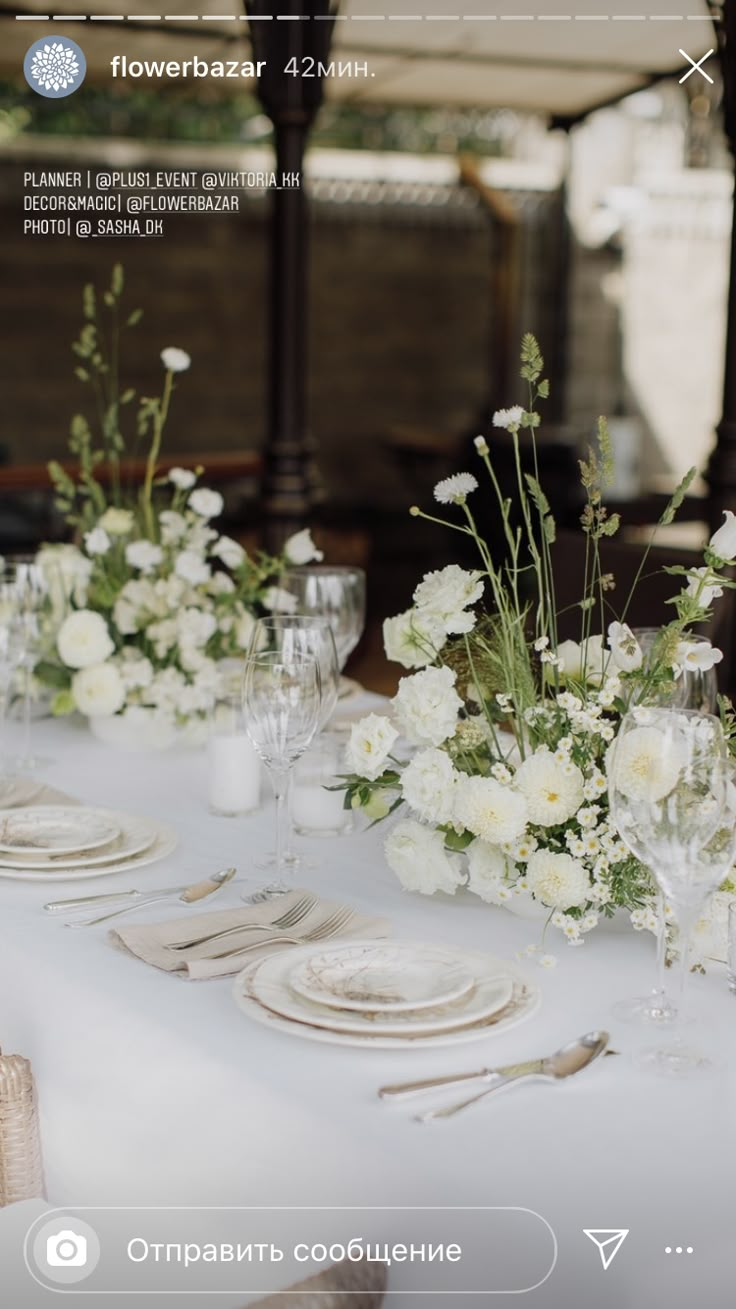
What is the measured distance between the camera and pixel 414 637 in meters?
1.36

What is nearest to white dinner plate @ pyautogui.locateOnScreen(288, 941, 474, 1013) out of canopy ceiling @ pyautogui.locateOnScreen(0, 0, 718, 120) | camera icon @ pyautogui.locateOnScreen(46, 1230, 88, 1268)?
camera icon @ pyautogui.locateOnScreen(46, 1230, 88, 1268)

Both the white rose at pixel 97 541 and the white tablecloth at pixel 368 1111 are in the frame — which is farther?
the white rose at pixel 97 541

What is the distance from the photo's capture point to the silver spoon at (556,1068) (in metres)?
0.91

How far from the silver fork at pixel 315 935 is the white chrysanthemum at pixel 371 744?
0.13 m

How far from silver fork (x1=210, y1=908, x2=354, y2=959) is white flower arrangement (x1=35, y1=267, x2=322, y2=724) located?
0.67 meters

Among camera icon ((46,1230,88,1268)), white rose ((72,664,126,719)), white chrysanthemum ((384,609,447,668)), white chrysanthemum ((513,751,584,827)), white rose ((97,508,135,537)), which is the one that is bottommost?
camera icon ((46,1230,88,1268))

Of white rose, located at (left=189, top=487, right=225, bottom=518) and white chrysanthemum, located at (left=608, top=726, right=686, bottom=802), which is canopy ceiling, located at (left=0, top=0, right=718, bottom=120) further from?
white chrysanthemum, located at (left=608, top=726, right=686, bottom=802)

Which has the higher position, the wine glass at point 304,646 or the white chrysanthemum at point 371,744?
the wine glass at point 304,646

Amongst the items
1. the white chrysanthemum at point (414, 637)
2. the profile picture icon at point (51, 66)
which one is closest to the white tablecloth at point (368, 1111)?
the white chrysanthemum at point (414, 637)

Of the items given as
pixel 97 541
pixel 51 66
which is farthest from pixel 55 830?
pixel 51 66

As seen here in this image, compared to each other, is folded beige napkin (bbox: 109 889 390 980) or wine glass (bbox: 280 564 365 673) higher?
wine glass (bbox: 280 564 365 673)

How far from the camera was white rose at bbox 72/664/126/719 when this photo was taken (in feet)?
6.06

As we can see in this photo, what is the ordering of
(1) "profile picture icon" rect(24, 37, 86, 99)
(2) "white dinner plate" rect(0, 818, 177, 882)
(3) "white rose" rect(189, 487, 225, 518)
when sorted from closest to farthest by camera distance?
(2) "white dinner plate" rect(0, 818, 177, 882) < (3) "white rose" rect(189, 487, 225, 518) < (1) "profile picture icon" rect(24, 37, 86, 99)

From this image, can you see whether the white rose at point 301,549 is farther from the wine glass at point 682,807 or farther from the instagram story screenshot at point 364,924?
the wine glass at point 682,807
